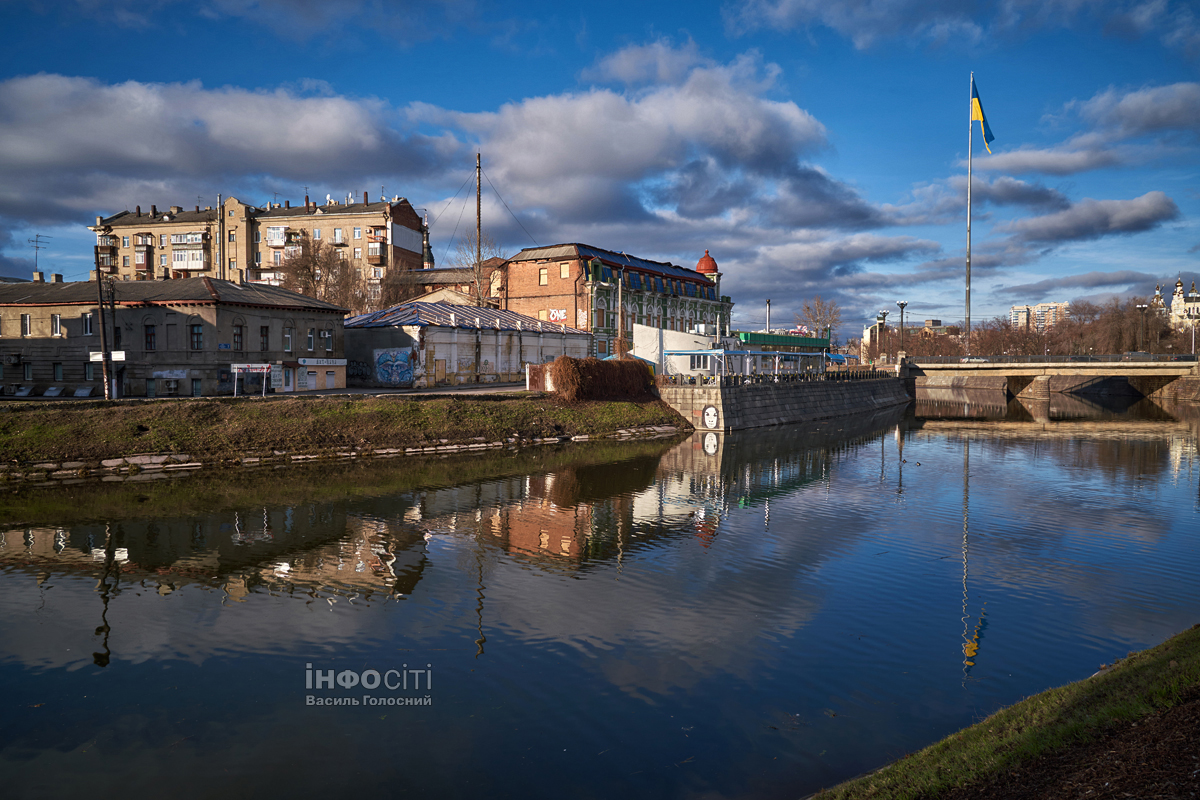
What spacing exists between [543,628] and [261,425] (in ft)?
93.5

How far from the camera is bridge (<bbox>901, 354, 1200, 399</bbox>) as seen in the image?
77.0 metres

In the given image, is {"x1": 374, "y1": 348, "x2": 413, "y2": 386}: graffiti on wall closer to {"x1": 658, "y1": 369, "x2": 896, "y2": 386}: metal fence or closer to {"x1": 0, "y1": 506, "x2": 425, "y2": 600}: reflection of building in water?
{"x1": 658, "y1": 369, "x2": 896, "y2": 386}: metal fence

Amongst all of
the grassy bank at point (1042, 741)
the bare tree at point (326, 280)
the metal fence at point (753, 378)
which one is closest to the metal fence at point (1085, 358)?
the metal fence at point (753, 378)

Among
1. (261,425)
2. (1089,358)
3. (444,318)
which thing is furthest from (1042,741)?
(1089,358)

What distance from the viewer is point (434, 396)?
151 ft

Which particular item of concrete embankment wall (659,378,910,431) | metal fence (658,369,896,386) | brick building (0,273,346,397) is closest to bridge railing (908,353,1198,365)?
metal fence (658,369,896,386)

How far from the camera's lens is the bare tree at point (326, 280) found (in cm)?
7981

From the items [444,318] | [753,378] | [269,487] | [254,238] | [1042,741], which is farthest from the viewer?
[254,238]

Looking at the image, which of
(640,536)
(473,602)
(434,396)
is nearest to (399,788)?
(473,602)

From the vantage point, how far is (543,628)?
569 inches

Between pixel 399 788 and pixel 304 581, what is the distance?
31.5 feet

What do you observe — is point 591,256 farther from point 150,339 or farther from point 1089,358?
point 1089,358

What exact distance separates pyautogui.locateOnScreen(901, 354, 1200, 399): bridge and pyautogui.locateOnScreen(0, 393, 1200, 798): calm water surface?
57.4 m

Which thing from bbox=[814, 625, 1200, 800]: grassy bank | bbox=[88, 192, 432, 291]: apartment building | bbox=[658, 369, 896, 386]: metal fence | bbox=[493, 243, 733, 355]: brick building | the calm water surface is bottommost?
the calm water surface
